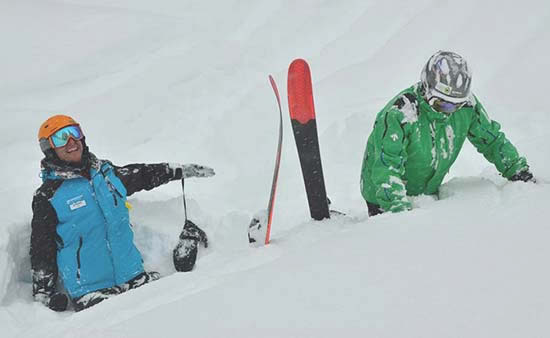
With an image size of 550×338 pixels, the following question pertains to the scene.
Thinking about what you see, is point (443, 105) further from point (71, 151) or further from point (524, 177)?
point (71, 151)

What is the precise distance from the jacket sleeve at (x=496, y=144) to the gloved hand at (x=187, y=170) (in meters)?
1.83

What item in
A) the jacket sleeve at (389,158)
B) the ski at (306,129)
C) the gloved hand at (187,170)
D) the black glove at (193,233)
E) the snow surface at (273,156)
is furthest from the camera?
the gloved hand at (187,170)

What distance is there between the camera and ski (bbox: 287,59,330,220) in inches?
118

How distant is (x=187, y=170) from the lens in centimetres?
433

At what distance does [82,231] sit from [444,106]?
7.22ft

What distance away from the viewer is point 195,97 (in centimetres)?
663

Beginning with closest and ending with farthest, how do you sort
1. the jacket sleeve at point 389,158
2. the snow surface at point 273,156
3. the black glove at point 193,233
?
the snow surface at point 273,156 < the jacket sleeve at point 389,158 < the black glove at point 193,233

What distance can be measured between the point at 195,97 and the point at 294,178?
6.36ft

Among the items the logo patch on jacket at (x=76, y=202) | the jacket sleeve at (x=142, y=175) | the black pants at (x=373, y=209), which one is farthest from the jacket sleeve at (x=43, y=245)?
the black pants at (x=373, y=209)

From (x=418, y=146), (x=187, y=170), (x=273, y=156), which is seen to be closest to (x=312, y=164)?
(x=418, y=146)

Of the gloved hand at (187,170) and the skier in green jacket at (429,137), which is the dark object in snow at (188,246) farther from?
the skier in green jacket at (429,137)

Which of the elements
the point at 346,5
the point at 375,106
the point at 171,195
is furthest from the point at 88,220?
the point at 346,5

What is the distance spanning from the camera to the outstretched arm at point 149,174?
4.12m

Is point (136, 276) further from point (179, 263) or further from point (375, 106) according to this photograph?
point (375, 106)
